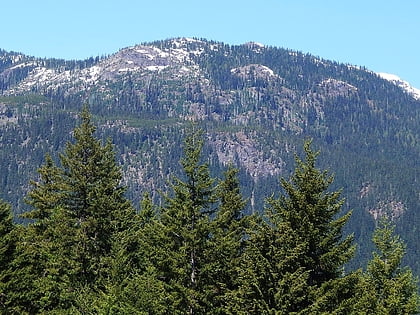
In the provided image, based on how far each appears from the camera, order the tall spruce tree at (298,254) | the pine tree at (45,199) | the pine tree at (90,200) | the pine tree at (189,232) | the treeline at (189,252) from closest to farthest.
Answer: the tall spruce tree at (298,254) < the treeline at (189,252) < the pine tree at (189,232) < the pine tree at (90,200) < the pine tree at (45,199)

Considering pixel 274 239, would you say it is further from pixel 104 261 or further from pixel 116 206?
pixel 116 206

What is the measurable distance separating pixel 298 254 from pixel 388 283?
1543 cm

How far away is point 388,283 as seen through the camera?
126ft

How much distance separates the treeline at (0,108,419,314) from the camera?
84.8 feet

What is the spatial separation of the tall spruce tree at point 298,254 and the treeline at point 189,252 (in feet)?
0.18

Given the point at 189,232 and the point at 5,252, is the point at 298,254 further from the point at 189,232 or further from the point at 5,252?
the point at 5,252

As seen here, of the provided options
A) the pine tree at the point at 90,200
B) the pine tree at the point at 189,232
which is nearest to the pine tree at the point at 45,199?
the pine tree at the point at 90,200

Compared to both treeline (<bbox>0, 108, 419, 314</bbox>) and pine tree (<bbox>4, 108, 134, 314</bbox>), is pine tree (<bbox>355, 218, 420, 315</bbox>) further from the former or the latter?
pine tree (<bbox>4, 108, 134, 314</bbox>)

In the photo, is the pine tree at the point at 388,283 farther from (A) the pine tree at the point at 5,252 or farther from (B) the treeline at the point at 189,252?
(A) the pine tree at the point at 5,252

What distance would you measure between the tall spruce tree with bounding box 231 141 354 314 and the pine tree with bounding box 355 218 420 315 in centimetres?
241

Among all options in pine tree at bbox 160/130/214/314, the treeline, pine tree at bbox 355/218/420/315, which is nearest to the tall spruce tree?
the treeline

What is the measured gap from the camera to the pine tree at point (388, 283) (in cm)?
3300

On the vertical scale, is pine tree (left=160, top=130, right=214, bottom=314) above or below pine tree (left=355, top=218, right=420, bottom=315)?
above

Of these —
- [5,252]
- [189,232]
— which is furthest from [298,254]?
[5,252]
